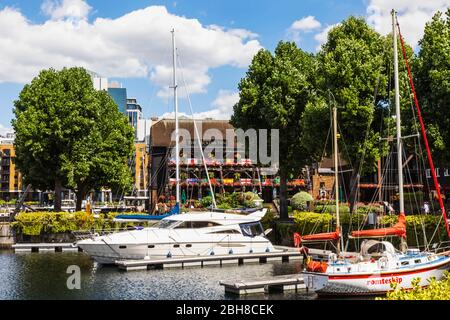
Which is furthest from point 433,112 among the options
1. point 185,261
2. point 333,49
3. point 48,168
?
point 48,168

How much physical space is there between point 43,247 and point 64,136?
12980mm

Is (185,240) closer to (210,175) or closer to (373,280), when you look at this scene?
(373,280)

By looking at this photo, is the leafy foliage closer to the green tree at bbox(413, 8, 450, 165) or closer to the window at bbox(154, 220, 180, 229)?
the window at bbox(154, 220, 180, 229)

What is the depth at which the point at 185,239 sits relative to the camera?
37.8m

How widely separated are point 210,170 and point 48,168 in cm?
2601

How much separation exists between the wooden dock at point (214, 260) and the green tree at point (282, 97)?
11094mm

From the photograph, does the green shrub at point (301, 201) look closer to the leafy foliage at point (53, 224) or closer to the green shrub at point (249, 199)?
the green shrub at point (249, 199)

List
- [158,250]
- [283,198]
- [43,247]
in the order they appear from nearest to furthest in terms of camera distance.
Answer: [158,250] → [43,247] → [283,198]

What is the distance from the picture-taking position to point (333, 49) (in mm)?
42188

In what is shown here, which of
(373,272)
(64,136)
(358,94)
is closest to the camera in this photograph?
(373,272)

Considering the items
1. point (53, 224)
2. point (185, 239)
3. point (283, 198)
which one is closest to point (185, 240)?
point (185, 239)

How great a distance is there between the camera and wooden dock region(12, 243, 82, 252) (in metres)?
45.2

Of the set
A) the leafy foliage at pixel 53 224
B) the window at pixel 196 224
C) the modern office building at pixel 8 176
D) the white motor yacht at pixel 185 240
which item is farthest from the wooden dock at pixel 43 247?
the modern office building at pixel 8 176
